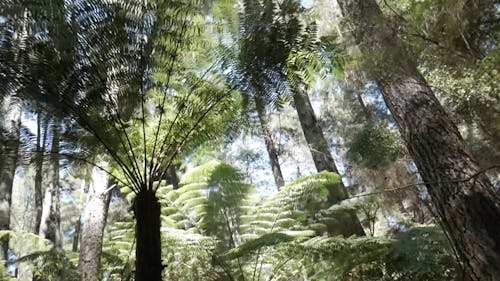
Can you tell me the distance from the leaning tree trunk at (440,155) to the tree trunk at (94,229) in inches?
101

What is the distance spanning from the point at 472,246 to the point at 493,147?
171 inches

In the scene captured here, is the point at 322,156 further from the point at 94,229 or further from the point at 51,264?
the point at 51,264

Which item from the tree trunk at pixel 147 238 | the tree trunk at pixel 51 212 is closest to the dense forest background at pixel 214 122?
the tree trunk at pixel 147 238

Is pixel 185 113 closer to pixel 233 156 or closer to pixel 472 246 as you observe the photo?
pixel 472 246

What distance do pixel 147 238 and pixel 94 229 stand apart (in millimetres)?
2038

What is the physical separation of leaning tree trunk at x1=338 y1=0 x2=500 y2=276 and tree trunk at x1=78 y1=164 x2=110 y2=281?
101 inches

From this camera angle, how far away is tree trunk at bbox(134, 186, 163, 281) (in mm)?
1833

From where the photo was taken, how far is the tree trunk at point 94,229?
3480mm

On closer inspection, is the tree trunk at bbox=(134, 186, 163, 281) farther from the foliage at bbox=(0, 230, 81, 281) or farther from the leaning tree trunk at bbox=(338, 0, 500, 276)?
the foliage at bbox=(0, 230, 81, 281)

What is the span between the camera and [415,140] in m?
2.77

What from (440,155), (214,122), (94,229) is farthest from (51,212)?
(440,155)

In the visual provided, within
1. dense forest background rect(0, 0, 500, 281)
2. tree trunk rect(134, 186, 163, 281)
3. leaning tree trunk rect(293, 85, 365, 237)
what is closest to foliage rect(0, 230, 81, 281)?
dense forest background rect(0, 0, 500, 281)

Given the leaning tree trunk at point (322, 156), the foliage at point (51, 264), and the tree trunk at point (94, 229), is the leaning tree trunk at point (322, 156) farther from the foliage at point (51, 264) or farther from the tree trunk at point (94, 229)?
the foliage at point (51, 264)

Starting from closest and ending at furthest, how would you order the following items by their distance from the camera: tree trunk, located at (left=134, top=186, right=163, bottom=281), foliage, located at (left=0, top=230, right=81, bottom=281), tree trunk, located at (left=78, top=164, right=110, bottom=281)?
tree trunk, located at (left=134, top=186, right=163, bottom=281) < foliage, located at (left=0, top=230, right=81, bottom=281) < tree trunk, located at (left=78, top=164, right=110, bottom=281)
